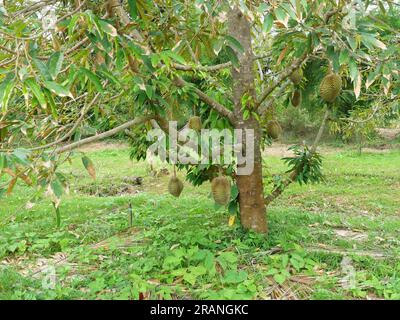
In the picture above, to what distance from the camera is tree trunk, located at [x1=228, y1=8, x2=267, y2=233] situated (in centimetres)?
287

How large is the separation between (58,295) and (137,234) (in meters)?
1.20

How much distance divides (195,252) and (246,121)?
893 millimetres

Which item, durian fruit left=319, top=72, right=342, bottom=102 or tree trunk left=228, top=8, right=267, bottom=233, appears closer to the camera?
durian fruit left=319, top=72, right=342, bottom=102

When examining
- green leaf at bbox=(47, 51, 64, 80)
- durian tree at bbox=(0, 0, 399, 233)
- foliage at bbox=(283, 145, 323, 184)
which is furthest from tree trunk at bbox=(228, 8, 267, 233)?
green leaf at bbox=(47, 51, 64, 80)

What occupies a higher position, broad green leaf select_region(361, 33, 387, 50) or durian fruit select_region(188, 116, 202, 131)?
broad green leaf select_region(361, 33, 387, 50)

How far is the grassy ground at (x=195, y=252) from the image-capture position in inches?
95.0

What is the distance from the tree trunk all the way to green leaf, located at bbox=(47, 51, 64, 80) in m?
1.52

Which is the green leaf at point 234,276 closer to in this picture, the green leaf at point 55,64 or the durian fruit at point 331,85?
the durian fruit at point 331,85

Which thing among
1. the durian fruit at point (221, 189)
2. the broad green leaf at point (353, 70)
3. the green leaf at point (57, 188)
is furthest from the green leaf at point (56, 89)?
the durian fruit at point (221, 189)

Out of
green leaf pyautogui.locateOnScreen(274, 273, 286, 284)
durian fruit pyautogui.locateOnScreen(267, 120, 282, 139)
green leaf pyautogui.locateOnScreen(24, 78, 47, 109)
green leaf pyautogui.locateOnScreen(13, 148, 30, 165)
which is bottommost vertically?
green leaf pyautogui.locateOnScreen(274, 273, 286, 284)

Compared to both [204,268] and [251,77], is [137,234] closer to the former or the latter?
[204,268]

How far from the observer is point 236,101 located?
9.67 feet

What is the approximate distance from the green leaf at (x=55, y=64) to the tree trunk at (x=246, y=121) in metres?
1.52

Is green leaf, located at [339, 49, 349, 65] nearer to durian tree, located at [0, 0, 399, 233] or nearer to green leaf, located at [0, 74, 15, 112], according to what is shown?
durian tree, located at [0, 0, 399, 233]
